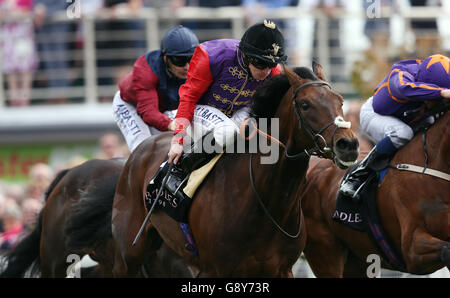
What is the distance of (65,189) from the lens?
727 centimetres

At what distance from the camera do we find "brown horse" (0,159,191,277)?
7.07 metres

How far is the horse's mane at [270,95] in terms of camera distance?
→ 529 centimetres

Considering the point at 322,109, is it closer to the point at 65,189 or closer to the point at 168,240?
the point at 168,240

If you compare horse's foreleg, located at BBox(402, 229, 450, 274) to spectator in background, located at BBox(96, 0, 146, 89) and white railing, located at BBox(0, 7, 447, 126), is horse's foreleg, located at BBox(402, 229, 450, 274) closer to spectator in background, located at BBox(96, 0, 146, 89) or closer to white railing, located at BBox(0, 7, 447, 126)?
white railing, located at BBox(0, 7, 447, 126)

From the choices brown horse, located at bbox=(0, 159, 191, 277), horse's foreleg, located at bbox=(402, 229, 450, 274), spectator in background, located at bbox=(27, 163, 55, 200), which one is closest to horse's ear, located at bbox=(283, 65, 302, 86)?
horse's foreleg, located at bbox=(402, 229, 450, 274)

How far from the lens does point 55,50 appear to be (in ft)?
40.5

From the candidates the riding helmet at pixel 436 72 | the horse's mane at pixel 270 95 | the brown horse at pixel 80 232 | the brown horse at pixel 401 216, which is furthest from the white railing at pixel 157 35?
the horse's mane at pixel 270 95

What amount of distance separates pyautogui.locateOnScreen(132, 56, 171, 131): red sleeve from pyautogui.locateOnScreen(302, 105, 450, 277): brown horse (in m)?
1.33

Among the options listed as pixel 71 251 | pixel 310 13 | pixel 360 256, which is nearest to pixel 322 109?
pixel 360 256

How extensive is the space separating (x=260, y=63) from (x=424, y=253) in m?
1.65

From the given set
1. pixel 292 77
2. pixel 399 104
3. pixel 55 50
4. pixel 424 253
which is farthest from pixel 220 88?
pixel 55 50

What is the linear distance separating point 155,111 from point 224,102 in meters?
1.09

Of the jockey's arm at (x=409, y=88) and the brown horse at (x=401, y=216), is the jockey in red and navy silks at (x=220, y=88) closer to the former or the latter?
the jockey's arm at (x=409, y=88)

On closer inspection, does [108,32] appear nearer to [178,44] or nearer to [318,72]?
Answer: [178,44]
